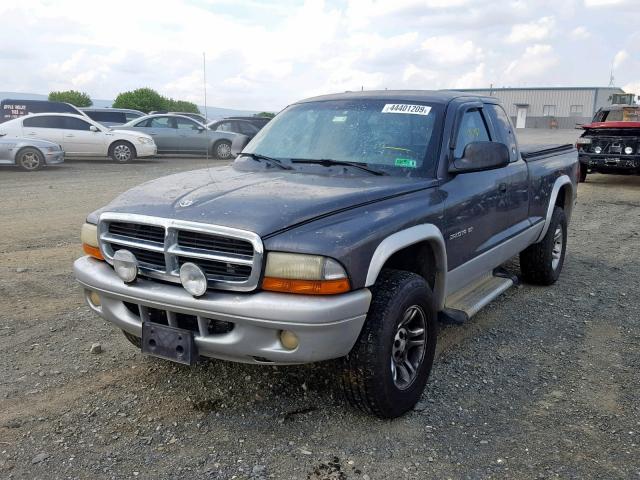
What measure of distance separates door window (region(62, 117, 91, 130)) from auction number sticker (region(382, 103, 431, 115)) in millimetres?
14754

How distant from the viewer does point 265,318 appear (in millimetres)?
2830

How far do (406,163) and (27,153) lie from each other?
13420mm

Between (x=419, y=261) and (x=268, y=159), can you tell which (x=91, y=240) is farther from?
(x=419, y=261)

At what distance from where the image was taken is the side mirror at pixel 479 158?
3871 millimetres

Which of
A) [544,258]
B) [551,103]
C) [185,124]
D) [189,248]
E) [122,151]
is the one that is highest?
[551,103]

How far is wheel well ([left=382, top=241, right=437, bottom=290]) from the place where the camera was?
3650 mm

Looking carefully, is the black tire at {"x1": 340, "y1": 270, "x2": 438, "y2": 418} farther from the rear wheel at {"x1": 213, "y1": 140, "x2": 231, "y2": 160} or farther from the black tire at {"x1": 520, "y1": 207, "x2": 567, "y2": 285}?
the rear wheel at {"x1": 213, "y1": 140, "x2": 231, "y2": 160}

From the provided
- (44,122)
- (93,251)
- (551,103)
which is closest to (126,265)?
(93,251)

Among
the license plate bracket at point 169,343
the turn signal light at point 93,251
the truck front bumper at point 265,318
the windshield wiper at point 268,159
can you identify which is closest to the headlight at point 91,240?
the turn signal light at point 93,251

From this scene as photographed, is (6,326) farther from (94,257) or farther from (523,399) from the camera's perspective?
(523,399)

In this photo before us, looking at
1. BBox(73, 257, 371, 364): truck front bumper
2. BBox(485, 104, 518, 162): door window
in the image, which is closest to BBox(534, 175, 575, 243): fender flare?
BBox(485, 104, 518, 162): door window

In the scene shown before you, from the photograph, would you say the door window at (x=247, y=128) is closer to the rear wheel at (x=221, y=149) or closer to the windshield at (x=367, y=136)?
the rear wheel at (x=221, y=149)

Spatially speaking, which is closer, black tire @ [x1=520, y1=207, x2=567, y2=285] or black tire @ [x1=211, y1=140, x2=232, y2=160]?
black tire @ [x1=520, y1=207, x2=567, y2=285]

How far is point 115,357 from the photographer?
4121 mm
